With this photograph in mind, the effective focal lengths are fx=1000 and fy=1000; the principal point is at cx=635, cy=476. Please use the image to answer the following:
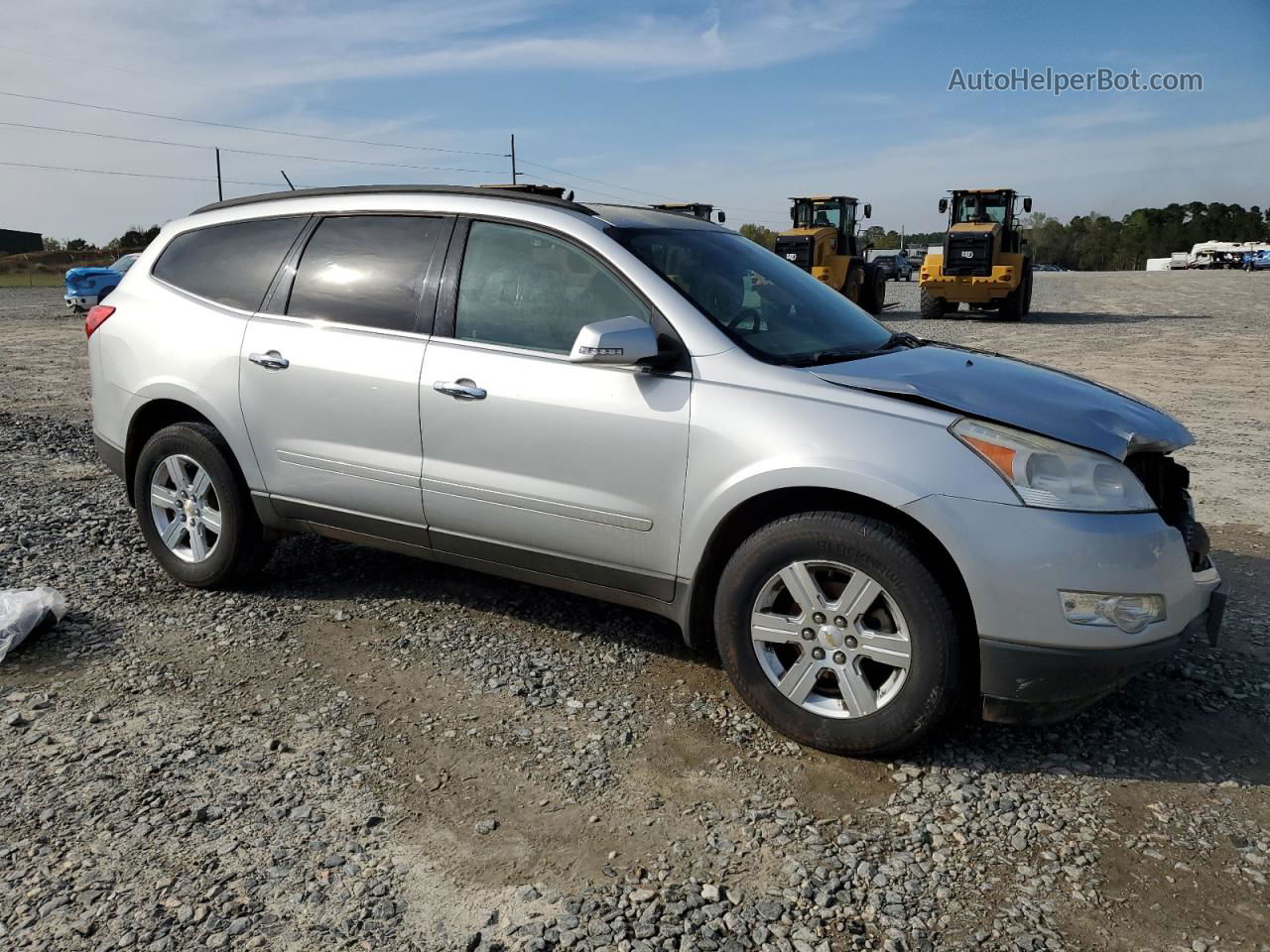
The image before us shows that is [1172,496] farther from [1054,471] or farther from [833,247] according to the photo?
[833,247]

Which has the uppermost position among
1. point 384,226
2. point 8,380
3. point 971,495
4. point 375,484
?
point 384,226

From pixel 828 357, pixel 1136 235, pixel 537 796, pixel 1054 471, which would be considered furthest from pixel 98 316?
pixel 1136 235

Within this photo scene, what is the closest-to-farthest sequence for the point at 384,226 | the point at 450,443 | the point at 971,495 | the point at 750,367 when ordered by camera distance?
the point at 971,495, the point at 750,367, the point at 450,443, the point at 384,226

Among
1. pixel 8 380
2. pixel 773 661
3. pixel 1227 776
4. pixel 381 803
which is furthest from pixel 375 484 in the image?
pixel 8 380

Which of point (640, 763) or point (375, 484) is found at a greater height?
point (375, 484)

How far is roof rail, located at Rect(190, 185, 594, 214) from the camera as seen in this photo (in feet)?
13.3

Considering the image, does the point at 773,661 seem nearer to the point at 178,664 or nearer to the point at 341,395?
the point at 341,395

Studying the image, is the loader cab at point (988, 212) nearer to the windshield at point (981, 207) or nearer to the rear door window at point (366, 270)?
the windshield at point (981, 207)

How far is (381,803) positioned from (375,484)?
1.48m

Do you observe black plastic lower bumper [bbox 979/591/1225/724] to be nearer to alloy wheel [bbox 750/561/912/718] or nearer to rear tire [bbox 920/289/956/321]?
alloy wheel [bbox 750/561/912/718]

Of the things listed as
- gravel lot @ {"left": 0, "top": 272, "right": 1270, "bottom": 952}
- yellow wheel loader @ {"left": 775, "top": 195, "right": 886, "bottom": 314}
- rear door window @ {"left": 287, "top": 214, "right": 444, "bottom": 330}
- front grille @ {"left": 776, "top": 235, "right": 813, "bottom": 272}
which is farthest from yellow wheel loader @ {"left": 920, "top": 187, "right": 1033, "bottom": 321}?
rear door window @ {"left": 287, "top": 214, "right": 444, "bottom": 330}

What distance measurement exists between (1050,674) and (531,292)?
7.49 ft

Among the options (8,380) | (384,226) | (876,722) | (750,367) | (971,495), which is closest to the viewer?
(971,495)

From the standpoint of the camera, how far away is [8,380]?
13.0 m
